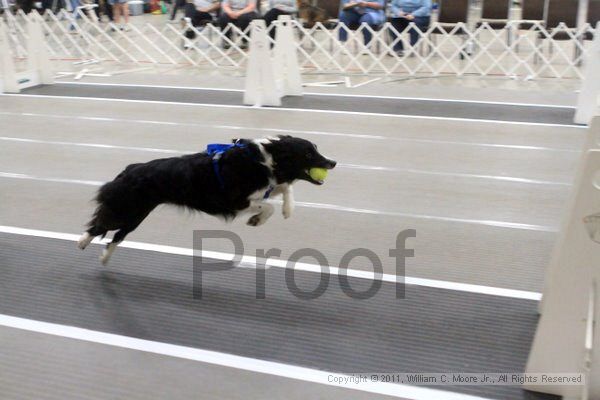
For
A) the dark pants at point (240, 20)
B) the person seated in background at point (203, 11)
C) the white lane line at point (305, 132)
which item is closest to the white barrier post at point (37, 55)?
the white lane line at point (305, 132)

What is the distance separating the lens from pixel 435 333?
293cm

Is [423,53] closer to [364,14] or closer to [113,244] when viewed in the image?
[364,14]

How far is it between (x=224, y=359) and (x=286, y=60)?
6.17 m

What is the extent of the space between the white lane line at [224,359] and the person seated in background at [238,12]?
9485 mm

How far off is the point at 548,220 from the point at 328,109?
394cm

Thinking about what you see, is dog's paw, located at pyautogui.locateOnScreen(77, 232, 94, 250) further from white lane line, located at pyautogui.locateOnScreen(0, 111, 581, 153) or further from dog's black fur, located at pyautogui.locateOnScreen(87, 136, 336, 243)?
white lane line, located at pyautogui.locateOnScreen(0, 111, 581, 153)

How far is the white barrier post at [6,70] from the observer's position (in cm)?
914

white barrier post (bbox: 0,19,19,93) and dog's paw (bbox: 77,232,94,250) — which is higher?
white barrier post (bbox: 0,19,19,93)

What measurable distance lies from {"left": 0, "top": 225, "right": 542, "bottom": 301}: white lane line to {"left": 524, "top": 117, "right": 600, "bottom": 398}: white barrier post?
884mm

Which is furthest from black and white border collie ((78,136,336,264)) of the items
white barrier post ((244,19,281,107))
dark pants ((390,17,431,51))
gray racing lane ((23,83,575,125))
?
dark pants ((390,17,431,51))

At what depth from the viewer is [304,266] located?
3.67 m

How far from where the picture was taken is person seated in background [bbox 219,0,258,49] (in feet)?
38.4

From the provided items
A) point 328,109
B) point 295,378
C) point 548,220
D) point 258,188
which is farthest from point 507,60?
point 295,378

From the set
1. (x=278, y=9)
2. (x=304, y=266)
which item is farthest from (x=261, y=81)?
(x=304, y=266)
